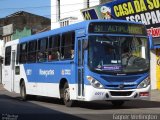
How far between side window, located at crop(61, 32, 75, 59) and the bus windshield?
1494 mm

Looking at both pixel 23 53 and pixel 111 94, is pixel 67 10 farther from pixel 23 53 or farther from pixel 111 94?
pixel 111 94

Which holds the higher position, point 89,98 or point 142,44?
point 142,44

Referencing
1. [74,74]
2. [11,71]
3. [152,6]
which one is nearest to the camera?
[74,74]

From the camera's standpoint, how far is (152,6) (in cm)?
2947

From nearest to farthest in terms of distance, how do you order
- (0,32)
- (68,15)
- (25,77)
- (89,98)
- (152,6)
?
(89,98) → (25,77) → (152,6) → (68,15) → (0,32)

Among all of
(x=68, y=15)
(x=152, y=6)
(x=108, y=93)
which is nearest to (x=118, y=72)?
(x=108, y=93)

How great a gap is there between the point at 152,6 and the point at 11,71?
925cm

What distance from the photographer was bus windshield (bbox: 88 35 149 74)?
57.4ft

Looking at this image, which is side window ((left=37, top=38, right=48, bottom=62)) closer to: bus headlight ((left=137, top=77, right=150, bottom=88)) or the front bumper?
the front bumper

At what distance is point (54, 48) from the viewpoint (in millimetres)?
20797

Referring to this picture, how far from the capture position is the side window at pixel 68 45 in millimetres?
18969

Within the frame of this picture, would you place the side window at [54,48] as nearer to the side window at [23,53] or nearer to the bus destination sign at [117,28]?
the bus destination sign at [117,28]

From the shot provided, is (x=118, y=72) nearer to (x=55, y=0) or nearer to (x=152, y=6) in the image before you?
(x=152, y=6)

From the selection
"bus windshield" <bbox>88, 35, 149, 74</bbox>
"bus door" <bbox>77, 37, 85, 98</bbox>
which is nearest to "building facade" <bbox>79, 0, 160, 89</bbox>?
"bus windshield" <bbox>88, 35, 149, 74</bbox>
